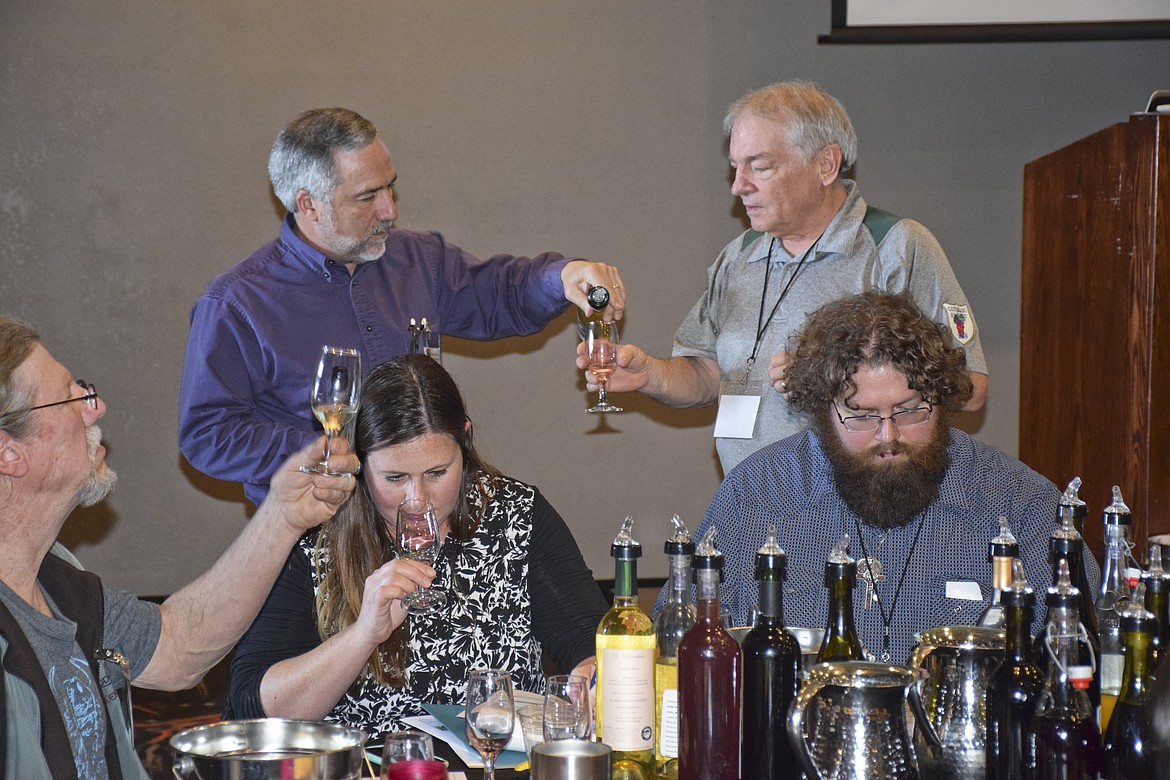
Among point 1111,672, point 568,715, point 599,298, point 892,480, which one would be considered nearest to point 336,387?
point 568,715

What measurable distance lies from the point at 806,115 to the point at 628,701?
2179mm

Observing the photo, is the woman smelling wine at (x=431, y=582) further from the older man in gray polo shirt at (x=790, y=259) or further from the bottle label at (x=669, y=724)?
the older man in gray polo shirt at (x=790, y=259)

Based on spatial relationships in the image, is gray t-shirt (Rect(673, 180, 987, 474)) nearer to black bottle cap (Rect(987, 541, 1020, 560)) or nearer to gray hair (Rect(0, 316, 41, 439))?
black bottle cap (Rect(987, 541, 1020, 560))

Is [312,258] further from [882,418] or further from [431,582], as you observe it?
[882,418]

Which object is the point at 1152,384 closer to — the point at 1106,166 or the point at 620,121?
the point at 1106,166

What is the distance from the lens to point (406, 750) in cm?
148

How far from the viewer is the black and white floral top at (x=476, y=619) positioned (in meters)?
2.31

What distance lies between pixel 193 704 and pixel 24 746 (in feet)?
9.80

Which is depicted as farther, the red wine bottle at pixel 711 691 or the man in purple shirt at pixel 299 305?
the man in purple shirt at pixel 299 305

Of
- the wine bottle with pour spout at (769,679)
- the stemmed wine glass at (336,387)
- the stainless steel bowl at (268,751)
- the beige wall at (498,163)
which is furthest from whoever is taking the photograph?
the beige wall at (498,163)

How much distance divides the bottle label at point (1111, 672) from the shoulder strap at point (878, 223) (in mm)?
1720

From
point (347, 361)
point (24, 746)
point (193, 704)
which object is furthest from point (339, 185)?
point (193, 704)

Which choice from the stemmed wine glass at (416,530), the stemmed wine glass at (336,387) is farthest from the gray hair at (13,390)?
the stemmed wine glass at (416,530)

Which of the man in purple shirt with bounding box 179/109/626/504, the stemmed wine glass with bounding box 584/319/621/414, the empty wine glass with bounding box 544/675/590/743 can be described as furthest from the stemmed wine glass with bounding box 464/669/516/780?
the man in purple shirt with bounding box 179/109/626/504
